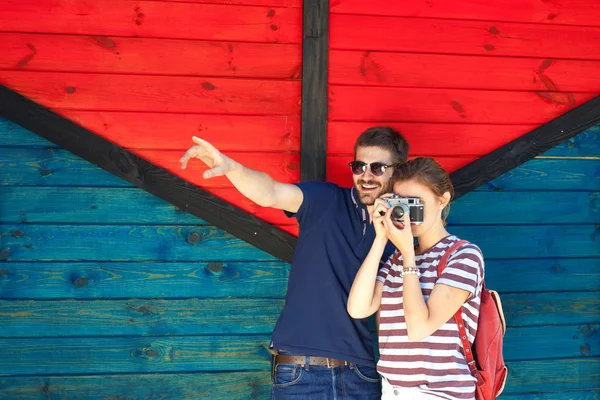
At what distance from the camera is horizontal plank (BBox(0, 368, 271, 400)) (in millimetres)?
3148

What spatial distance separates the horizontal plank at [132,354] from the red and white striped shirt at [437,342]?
3.89 ft

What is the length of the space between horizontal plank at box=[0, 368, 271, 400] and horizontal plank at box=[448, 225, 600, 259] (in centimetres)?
139

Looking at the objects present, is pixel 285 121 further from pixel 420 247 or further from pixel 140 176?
pixel 420 247

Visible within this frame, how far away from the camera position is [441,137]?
11.1ft

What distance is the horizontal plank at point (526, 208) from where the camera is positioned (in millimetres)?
3471

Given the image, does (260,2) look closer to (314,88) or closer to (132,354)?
(314,88)

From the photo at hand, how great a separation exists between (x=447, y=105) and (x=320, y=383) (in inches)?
65.9

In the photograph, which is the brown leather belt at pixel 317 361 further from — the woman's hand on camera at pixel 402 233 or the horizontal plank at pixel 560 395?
the horizontal plank at pixel 560 395

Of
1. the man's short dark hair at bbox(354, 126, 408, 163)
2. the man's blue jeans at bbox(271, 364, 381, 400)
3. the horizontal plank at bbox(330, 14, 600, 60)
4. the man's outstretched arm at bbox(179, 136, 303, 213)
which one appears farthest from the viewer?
the horizontal plank at bbox(330, 14, 600, 60)

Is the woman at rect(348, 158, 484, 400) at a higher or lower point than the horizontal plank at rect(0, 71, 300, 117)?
lower

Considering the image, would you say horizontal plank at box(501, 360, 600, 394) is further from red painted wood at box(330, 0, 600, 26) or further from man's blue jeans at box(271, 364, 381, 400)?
red painted wood at box(330, 0, 600, 26)

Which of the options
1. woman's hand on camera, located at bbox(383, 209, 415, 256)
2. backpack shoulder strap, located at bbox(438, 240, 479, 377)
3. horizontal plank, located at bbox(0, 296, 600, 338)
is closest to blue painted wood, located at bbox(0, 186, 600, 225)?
horizontal plank, located at bbox(0, 296, 600, 338)

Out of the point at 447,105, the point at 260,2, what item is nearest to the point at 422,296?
the point at 447,105

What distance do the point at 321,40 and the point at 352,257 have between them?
1.20 m
